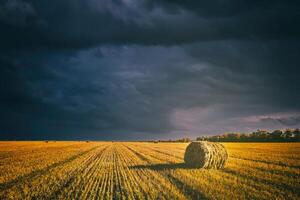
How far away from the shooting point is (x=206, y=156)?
1748 cm

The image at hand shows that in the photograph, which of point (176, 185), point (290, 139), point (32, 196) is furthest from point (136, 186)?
point (290, 139)

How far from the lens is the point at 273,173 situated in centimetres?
1477

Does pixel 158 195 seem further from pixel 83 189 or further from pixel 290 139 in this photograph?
pixel 290 139

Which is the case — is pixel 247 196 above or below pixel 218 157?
below

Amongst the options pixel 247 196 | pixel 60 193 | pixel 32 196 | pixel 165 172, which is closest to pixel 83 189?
pixel 60 193

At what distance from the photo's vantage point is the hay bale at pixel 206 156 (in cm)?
1757

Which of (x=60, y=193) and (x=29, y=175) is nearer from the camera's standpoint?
(x=60, y=193)

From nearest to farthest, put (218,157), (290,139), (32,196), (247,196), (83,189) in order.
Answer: (247,196) < (32,196) < (83,189) < (218,157) < (290,139)

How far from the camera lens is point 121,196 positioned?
33.4ft

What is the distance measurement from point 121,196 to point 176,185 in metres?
2.54

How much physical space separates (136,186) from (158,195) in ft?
6.04

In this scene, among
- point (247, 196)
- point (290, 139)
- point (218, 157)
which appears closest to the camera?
point (247, 196)

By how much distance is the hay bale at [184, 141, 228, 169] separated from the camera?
1757cm

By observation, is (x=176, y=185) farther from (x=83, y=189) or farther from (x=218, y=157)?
(x=218, y=157)
